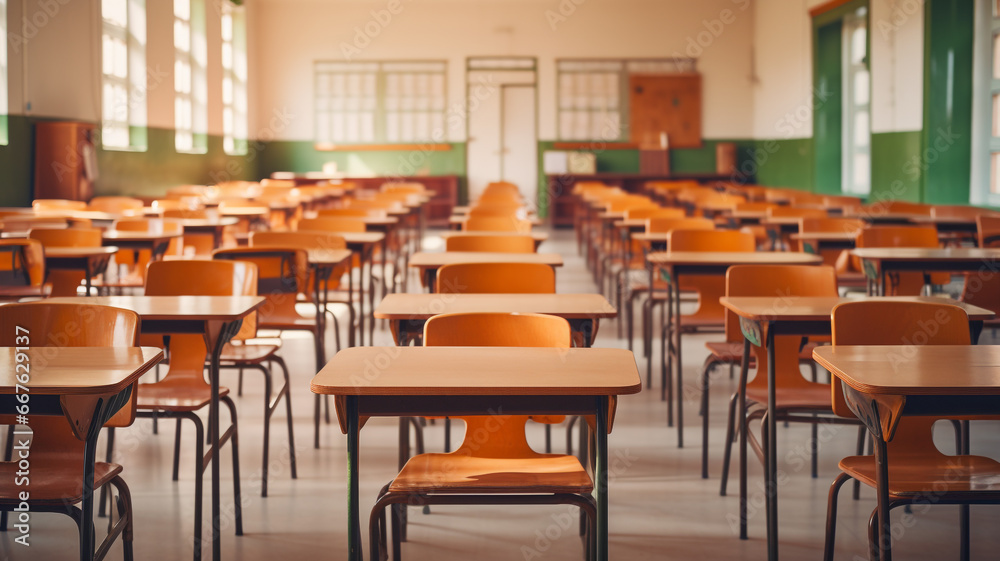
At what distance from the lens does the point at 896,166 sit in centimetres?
1048

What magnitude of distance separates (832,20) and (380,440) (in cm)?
1036

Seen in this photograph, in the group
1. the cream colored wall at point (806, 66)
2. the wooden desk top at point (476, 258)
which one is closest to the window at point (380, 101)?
the cream colored wall at point (806, 66)

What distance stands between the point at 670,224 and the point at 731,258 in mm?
1697

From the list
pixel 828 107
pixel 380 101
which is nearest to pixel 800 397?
pixel 828 107

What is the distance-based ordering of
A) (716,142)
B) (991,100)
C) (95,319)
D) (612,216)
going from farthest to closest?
(716,142)
(991,100)
(612,216)
(95,319)

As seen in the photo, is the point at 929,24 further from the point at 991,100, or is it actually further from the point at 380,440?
the point at 380,440

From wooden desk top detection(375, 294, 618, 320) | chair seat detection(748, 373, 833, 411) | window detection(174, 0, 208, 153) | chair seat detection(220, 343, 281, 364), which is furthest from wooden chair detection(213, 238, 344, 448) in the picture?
window detection(174, 0, 208, 153)

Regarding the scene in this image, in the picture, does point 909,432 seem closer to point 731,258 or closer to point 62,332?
point 731,258

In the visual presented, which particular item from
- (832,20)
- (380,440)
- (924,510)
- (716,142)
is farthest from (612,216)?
(716,142)

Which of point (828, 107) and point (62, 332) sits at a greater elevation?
point (828, 107)

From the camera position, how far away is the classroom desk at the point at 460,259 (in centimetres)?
411

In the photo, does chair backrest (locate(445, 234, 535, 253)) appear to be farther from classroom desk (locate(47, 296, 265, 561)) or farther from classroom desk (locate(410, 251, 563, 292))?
classroom desk (locate(47, 296, 265, 561))

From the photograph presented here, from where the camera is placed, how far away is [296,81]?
17.1m

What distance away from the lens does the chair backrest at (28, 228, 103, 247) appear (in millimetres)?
4930
